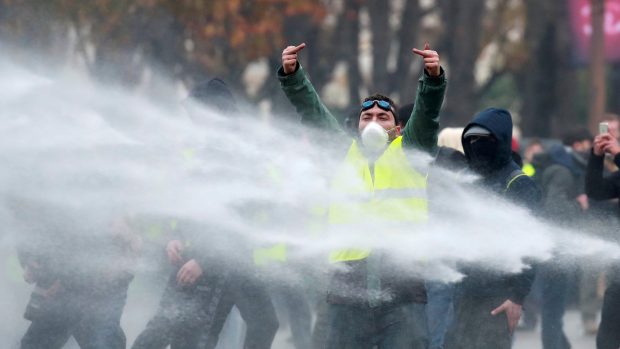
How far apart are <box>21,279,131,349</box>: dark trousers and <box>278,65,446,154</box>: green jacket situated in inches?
72.9

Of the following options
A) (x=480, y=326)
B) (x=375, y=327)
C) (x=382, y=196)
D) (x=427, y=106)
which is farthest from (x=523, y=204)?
(x=375, y=327)

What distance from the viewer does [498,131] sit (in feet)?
24.0

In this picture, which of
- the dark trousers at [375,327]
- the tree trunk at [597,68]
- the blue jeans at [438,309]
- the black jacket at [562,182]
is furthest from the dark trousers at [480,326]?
the tree trunk at [597,68]

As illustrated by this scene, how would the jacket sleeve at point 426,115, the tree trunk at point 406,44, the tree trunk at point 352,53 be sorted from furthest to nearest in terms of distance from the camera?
the tree trunk at point 352,53, the tree trunk at point 406,44, the jacket sleeve at point 426,115

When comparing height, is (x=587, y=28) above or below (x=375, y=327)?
above

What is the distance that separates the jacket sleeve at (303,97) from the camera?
6648 mm

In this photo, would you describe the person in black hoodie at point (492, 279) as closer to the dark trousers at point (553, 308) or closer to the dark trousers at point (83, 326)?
the dark trousers at point (83, 326)

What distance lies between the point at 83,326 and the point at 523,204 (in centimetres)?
258

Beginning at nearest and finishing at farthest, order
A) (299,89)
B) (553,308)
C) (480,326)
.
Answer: (299,89)
(480,326)
(553,308)

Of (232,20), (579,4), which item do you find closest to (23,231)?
(232,20)

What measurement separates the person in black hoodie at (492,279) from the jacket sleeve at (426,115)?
0.79 metres

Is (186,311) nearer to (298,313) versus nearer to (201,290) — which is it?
(201,290)

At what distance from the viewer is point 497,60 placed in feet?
101

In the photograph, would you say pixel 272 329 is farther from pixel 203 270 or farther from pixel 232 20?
pixel 232 20
